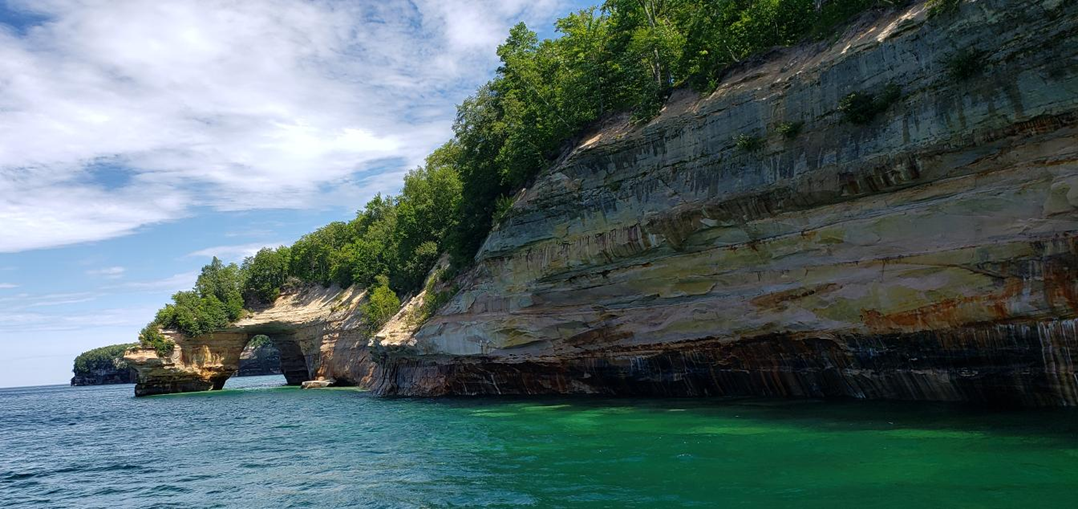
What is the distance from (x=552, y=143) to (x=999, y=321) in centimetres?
2107

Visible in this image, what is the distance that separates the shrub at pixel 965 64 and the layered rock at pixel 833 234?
118 millimetres

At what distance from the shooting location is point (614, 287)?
24922 mm

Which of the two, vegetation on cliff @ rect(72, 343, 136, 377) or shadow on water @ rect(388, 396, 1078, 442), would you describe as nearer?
shadow on water @ rect(388, 396, 1078, 442)

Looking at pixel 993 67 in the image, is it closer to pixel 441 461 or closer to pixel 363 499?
pixel 441 461

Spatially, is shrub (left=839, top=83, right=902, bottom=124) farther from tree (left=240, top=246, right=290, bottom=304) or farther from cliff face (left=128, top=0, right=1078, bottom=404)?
tree (left=240, top=246, right=290, bottom=304)

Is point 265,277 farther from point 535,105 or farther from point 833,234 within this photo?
point 833,234

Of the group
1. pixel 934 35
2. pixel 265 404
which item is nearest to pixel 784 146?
pixel 934 35

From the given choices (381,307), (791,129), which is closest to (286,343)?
(381,307)

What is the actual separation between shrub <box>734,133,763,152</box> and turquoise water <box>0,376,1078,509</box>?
8.37 meters

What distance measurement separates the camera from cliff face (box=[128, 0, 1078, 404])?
14.7 metres

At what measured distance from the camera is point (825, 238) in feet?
60.8

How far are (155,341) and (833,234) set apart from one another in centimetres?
5425

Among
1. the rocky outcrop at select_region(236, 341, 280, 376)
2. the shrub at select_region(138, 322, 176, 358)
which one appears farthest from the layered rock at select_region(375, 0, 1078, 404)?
the rocky outcrop at select_region(236, 341, 280, 376)

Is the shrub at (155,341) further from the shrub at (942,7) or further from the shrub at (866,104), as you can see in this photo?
the shrub at (942,7)
